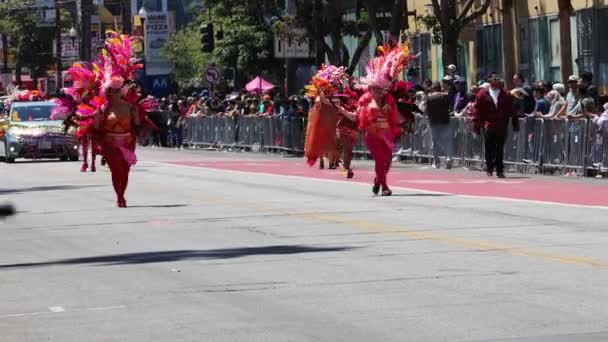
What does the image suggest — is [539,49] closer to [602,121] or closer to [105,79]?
[602,121]

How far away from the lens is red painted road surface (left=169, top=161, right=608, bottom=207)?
2255 centimetres

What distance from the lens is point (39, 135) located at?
141ft

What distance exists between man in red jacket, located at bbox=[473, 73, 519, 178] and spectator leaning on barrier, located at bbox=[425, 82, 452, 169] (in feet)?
9.55

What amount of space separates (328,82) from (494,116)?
3.12m

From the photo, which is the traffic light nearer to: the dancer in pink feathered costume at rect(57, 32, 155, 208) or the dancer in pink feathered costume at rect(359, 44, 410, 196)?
the dancer in pink feathered costume at rect(57, 32, 155, 208)

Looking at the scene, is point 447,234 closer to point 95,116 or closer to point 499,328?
point 499,328

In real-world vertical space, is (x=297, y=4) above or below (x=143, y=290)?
above

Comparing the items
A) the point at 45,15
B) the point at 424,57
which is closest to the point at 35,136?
the point at 424,57

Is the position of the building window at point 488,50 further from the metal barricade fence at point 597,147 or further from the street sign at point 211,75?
the metal barricade fence at point 597,147

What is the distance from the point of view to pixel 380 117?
23.7m

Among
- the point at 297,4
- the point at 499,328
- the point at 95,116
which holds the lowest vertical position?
the point at 499,328

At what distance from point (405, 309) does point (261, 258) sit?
387cm

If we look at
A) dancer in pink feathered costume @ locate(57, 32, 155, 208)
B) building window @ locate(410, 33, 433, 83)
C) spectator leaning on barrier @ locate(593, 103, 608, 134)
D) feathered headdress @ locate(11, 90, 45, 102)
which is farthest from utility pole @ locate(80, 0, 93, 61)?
dancer in pink feathered costume @ locate(57, 32, 155, 208)

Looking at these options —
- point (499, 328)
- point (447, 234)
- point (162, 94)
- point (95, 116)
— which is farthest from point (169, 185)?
point (162, 94)
